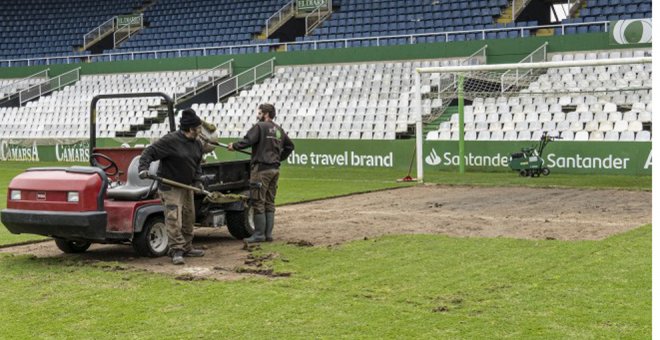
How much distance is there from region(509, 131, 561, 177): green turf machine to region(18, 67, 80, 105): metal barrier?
2325 centimetres

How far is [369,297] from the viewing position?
26.1 feet

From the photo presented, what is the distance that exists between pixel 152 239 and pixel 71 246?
1139 millimetres

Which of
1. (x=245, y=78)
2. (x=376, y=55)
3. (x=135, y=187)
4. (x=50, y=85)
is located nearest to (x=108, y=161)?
(x=135, y=187)

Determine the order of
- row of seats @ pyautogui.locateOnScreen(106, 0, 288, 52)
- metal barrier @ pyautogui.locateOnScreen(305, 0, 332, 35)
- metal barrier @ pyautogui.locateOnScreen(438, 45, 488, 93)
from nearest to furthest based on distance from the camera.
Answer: metal barrier @ pyautogui.locateOnScreen(438, 45, 488, 93) → metal barrier @ pyautogui.locateOnScreen(305, 0, 332, 35) → row of seats @ pyautogui.locateOnScreen(106, 0, 288, 52)

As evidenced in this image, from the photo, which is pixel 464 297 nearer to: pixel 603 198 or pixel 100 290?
pixel 100 290

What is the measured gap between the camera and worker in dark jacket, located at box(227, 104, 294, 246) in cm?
1139

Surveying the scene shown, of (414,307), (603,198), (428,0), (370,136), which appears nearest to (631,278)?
(414,307)

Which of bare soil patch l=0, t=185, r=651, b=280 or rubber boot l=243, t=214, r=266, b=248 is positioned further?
rubber boot l=243, t=214, r=266, b=248

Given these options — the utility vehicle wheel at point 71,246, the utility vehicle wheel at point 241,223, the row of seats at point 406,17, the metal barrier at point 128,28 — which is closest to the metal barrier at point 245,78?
the row of seats at point 406,17

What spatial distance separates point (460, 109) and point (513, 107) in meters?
2.66

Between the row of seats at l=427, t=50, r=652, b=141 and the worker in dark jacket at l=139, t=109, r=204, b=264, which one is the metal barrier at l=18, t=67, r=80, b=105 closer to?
the row of seats at l=427, t=50, r=652, b=141

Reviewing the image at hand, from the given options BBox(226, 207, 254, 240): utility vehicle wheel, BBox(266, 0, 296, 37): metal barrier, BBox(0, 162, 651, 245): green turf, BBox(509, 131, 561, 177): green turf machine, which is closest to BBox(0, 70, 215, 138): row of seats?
BBox(266, 0, 296, 37): metal barrier

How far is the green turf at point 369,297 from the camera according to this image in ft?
22.5

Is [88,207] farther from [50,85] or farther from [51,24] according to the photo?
[51,24]
